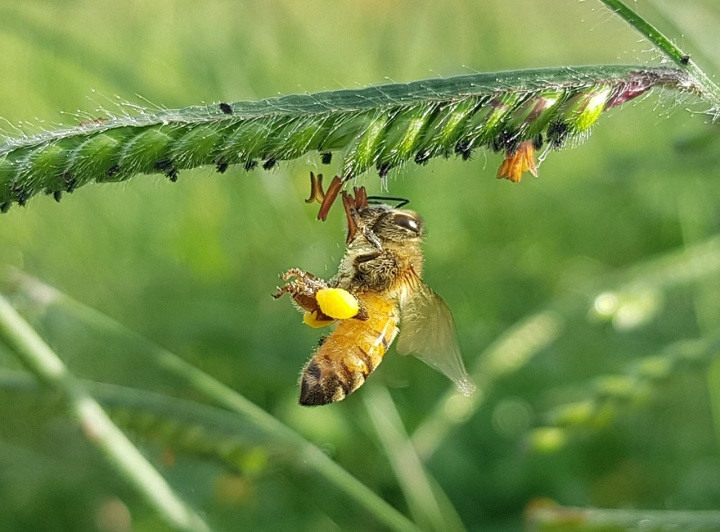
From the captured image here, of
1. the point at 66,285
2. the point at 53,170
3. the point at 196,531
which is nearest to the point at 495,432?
the point at 196,531

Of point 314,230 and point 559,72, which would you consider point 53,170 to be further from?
Result: point 314,230

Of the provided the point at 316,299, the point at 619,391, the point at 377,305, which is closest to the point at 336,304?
the point at 316,299

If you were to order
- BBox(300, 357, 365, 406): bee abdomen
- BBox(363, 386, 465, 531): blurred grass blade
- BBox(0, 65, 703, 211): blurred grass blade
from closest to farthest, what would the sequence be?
BBox(0, 65, 703, 211): blurred grass blade, BBox(300, 357, 365, 406): bee abdomen, BBox(363, 386, 465, 531): blurred grass blade

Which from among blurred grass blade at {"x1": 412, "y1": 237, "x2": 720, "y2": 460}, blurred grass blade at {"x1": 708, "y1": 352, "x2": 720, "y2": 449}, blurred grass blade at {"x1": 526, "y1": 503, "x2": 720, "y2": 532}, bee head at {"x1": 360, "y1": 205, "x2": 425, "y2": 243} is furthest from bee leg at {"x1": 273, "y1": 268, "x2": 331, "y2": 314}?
blurred grass blade at {"x1": 708, "y1": 352, "x2": 720, "y2": 449}

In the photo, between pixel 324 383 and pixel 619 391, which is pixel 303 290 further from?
pixel 619 391

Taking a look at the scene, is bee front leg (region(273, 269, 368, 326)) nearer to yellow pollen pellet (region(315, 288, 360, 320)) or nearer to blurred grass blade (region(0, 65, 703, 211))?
yellow pollen pellet (region(315, 288, 360, 320))

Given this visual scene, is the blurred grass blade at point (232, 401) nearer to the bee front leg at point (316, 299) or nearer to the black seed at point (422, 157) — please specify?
the bee front leg at point (316, 299)
